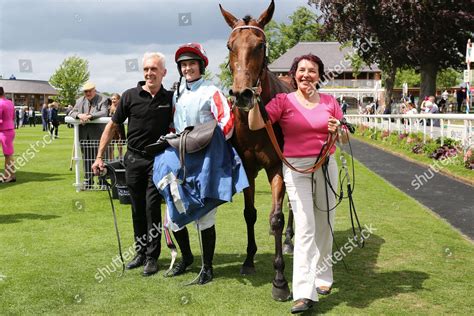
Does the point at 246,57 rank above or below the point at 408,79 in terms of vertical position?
below

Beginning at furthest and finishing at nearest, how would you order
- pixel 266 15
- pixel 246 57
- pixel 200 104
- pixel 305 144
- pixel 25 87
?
pixel 25 87
pixel 200 104
pixel 266 15
pixel 305 144
pixel 246 57

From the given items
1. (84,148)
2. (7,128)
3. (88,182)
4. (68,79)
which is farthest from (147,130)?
(68,79)

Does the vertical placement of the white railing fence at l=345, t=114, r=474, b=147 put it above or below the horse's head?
below

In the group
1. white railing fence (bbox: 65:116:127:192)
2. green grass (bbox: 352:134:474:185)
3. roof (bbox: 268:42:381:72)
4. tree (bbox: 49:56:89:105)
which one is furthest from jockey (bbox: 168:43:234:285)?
tree (bbox: 49:56:89:105)

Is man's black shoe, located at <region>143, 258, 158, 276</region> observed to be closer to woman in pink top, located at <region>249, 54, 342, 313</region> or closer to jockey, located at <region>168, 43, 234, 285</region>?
jockey, located at <region>168, 43, 234, 285</region>

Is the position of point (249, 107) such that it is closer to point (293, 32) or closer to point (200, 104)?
point (200, 104)

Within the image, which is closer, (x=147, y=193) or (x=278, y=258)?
(x=278, y=258)

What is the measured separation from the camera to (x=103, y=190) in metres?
10.1

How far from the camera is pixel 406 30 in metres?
27.1

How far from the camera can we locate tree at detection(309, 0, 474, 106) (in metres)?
25.5

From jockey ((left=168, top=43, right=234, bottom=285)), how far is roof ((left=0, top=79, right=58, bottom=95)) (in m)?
95.2

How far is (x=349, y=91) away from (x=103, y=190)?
50.9 metres

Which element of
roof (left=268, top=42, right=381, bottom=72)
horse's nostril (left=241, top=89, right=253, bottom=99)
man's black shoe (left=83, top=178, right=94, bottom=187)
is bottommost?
man's black shoe (left=83, top=178, right=94, bottom=187)

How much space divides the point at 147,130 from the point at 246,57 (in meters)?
1.48
